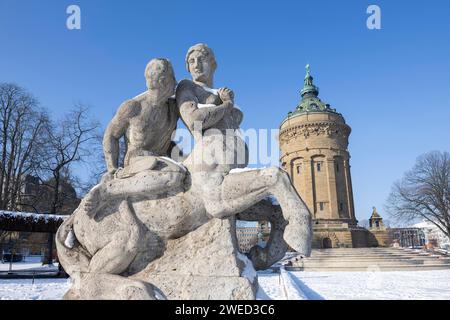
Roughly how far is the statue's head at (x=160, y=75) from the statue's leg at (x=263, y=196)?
1041 mm

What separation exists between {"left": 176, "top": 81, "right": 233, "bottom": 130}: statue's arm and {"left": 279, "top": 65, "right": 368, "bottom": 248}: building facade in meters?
36.9

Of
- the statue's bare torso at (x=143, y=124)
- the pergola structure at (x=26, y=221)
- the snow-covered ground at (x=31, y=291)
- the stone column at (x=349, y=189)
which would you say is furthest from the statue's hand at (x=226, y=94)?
the stone column at (x=349, y=189)

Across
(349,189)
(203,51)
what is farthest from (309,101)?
(203,51)

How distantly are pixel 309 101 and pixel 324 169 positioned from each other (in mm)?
10368

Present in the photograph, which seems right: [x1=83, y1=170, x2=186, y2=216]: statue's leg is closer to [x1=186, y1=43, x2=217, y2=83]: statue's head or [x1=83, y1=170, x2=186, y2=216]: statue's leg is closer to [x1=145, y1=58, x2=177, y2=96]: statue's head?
[x1=145, y1=58, x2=177, y2=96]: statue's head

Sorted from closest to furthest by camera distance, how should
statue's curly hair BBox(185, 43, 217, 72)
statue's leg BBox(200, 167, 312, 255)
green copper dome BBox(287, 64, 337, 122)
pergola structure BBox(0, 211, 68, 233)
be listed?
statue's leg BBox(200, 167, 312, 255) < statue's curly hair BBox(185, 43, 217, 72) < pergola structure BBox(0, 211, 68, 233) < green copper dome BBox(287, 64, 337, 122)

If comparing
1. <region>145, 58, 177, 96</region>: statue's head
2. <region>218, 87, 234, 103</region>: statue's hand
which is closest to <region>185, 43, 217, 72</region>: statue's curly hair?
<region>145, 58, 177, 96</region>: statue's head

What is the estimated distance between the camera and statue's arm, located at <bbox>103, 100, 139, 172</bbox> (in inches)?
124

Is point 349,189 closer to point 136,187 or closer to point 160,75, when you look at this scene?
point 160,75

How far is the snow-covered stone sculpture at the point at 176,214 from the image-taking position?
8.32 feet

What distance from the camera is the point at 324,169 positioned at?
133ft
